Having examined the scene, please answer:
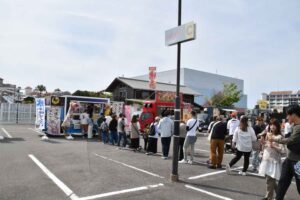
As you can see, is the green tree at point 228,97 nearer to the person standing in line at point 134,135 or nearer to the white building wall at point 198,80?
the white building wall at point 198,80

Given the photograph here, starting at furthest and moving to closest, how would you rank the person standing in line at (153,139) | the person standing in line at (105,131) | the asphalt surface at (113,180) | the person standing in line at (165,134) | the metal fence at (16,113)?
the metal fence at (16,113) → the person standing in line at (105,131) → the person standing in line at (153,139) → the person standing in line at (165,134) → the asphalt surface at (113,180)

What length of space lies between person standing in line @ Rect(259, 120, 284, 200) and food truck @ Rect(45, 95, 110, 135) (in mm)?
14615

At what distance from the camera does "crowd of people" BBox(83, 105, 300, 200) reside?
5.39 metres

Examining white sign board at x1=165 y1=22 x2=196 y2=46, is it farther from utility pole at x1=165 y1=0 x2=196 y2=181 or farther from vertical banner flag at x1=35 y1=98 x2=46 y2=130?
vertical banner flag at x1=35 y1=98 x2=46 y2=130

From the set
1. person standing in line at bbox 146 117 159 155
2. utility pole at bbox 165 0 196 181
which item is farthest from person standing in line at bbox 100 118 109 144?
utility pole at bbox 165 0 196 181

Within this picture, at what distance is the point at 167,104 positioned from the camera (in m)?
25.8

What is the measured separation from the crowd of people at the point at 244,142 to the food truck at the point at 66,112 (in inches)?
76.2

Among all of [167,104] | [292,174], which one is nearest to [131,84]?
[167,104]

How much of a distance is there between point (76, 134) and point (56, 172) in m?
11.4

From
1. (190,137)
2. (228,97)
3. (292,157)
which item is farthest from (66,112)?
(228,97)

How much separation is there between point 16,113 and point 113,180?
1037 inches

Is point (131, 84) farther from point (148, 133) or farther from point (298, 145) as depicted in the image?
point (298, 145)

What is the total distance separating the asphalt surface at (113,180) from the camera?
6602mm

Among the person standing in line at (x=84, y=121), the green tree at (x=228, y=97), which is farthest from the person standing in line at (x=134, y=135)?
the green tree at (x=228, y=97)
